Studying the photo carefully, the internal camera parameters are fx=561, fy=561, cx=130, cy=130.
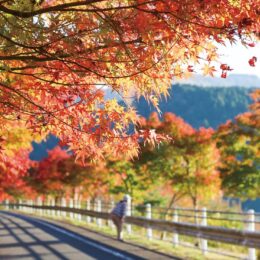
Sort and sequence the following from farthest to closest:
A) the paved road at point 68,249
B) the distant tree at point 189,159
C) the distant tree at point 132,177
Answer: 1. the distant tree at point 132,177
2. the distant tree at point 189,159
3. the paved road at point 68,249

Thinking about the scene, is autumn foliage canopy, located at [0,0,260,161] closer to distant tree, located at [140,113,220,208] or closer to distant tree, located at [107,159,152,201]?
distant tree, located at [140,113,220,208]

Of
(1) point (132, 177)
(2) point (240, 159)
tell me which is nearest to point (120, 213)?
(2) point (240, 159)

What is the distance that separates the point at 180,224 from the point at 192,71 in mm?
8446

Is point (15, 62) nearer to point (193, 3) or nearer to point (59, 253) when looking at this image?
point (193, 3)

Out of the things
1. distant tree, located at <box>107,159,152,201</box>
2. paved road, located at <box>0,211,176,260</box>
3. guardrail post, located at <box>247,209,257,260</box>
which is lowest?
paved road, located at <box>0,211,176,260</box>

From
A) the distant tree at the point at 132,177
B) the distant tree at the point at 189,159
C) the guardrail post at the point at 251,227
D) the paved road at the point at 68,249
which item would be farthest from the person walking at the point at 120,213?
the distant tree at the point at 132,177

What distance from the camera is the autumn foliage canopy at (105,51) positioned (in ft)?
17.2

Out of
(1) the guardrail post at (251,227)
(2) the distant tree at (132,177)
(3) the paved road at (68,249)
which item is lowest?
(3) the paved road at (68,249)

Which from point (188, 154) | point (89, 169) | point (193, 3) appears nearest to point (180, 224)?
point (193, 3)

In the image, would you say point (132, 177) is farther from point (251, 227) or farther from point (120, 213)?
point (251, 227)

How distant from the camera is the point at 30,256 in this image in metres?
12.1

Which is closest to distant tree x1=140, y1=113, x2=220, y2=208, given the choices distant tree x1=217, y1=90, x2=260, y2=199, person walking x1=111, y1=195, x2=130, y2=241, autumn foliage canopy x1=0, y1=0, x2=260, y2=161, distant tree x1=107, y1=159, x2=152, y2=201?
distant tree x1=217, y1=90, x2=260, y2=199

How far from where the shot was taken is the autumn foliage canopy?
5254mm

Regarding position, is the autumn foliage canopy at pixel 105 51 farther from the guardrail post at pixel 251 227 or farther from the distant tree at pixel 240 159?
the distant tree at pixel 240 159
